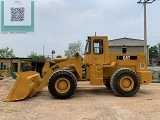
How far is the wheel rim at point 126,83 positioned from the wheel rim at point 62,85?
93.2 inches

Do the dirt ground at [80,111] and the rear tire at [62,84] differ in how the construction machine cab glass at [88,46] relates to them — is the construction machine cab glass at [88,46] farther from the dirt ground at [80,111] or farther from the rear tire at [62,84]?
the dirt ground at [80,111]

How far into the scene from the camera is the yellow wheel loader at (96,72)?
41.2 ft

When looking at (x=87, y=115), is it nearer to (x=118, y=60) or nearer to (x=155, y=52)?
(x=118, y=60)

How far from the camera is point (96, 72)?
1335cm

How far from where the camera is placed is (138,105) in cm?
1027

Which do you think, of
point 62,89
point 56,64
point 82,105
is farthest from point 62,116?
point 56,64

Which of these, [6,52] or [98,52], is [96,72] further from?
[6,52]

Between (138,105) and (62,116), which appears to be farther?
(138,105)

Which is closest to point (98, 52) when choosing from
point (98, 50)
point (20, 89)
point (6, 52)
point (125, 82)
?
point (98, 50)

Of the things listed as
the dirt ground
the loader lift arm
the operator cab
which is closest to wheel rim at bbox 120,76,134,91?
the operator cab

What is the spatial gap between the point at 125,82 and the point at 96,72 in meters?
1.34

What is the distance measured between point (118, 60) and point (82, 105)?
413cm

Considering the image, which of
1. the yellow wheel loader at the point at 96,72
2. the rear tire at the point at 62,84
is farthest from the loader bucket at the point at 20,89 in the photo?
the rear tire at the point at 62,84

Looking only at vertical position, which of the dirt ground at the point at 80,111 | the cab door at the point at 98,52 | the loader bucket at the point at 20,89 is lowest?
the dirt ground at the point at 80,111
